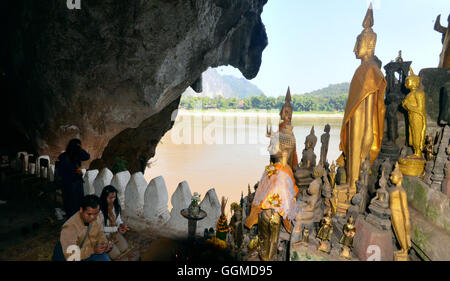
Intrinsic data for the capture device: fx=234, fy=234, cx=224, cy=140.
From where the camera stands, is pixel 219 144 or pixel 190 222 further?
pixel 219 144

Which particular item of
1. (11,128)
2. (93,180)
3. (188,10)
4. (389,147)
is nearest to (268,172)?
(389,147)

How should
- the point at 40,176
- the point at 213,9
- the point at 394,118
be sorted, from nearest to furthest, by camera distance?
the point at 394,118 < the point at 40,176 < the point at 213,9

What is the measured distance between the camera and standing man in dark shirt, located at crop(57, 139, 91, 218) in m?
4.34

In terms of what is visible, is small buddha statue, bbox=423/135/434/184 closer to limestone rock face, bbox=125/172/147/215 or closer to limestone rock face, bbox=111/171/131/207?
limestone rock face, bbox=125/172/147/215

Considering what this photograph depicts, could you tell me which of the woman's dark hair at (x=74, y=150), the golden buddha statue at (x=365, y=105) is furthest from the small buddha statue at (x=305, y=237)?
the woman's dark hair at (x=74, y=150)

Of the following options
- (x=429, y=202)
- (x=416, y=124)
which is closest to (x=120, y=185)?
(x=429, y=202)

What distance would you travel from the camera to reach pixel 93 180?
17.4ft

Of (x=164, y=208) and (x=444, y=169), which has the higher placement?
(x=444, y=169)

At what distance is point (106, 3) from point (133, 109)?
13.3 ft

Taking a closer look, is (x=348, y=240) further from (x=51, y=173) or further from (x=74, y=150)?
(x=51, y=173)

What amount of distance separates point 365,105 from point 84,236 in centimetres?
450

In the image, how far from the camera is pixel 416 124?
4.08 meters

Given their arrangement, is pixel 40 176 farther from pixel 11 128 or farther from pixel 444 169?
pixel 444 169

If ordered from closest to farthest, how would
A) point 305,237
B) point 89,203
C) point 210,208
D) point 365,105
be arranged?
A: 1. point 89,203
2. point 305,237
3. point 365,105
4. point 210,208
